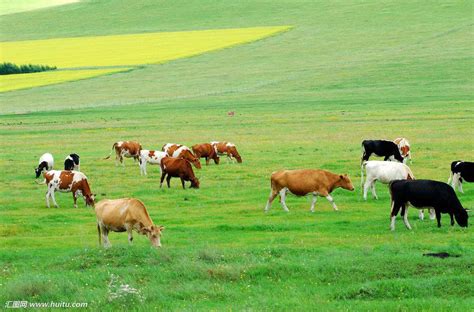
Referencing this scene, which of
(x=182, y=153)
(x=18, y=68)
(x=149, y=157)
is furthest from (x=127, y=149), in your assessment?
(x=18, y=68)

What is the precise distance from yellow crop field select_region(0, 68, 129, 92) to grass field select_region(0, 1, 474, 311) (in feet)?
8.28

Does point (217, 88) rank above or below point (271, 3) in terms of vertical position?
below

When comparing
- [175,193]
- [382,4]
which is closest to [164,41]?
[382,4]

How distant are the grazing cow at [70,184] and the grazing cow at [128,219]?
6775 millimetres

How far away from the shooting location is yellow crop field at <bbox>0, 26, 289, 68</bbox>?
96.1 metres

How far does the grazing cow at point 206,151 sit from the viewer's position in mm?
35062

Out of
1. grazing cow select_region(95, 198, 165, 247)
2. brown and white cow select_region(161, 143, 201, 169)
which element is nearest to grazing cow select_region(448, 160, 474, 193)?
brown and white cow select_region(161, 143, 201, 169)

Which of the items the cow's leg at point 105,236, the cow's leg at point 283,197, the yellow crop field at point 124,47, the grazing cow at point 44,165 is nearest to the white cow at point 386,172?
the cow's leg at point 283,197

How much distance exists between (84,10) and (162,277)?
12145cm

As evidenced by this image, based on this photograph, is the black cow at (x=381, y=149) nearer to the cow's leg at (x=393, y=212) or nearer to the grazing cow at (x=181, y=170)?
the grazing cow at (x=181, y=170)

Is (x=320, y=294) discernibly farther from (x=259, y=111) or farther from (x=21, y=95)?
(x=21, y=95)

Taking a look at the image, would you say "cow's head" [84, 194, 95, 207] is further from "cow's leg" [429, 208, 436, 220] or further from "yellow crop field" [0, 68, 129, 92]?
"yellow crop field" [0, 68, 129, 92]

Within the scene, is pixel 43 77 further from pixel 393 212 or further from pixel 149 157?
pixel 393 212

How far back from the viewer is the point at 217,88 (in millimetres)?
79250
